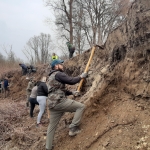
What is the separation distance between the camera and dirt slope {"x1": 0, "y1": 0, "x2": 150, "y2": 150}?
4021 mm

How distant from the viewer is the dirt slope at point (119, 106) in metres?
4.02

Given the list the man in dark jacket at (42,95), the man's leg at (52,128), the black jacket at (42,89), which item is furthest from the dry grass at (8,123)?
the man's leg at (52,128)

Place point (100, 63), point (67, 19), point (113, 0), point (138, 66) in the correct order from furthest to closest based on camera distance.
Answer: point (67, 19) < point (113, 0) < point (100, 63) < point (138, 66)

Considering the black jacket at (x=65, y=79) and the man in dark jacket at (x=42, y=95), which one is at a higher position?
the black jacket at (x=65, y=79)

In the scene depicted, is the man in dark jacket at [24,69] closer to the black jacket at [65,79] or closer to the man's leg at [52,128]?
the man's leg at [52,128]

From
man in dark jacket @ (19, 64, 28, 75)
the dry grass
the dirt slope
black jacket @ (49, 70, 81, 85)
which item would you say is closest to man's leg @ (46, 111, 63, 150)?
the dirt slope

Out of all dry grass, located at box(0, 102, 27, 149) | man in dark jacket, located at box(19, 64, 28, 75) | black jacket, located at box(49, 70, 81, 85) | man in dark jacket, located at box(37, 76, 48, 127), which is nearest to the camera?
black jacket, located at box(49, 70, 81, 85)

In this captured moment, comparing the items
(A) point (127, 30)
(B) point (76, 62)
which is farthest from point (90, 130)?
(B) point (76, 62)

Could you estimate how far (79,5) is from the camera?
77.3 feet

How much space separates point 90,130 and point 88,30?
21.5 m

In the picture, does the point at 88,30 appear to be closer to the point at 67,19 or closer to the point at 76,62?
the point at 67,19

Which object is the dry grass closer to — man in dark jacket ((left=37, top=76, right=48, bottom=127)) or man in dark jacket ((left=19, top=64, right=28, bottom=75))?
man in dark jacket ((left=37, top=76, right=48, bottom=127))

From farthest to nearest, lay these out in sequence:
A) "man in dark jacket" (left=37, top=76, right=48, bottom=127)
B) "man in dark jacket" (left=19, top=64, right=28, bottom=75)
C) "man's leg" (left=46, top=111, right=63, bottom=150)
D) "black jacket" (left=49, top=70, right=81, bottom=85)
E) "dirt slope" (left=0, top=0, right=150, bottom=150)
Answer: "man in dark jacket" (left=19, top=64, right=28, bottom=75), "man in dark jacket" (left=37, top=76, right=48, bottom=127), "man's leg" (left=46, top=111, right=63, bottom=150), "black jacket" (left=49, top=70, right=81, bottom=85), "dirt slope" (left=0, top=0, right=150, bottom=150)

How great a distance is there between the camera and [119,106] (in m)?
4.64
